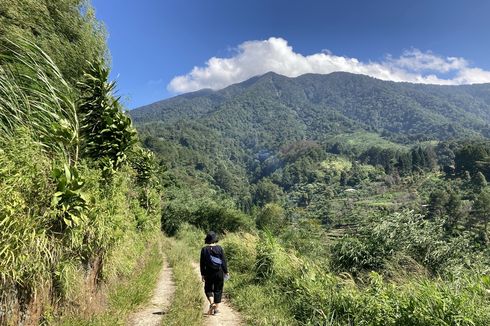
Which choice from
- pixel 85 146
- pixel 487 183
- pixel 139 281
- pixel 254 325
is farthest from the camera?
pixel 487 183

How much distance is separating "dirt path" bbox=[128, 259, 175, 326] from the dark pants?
102 cm

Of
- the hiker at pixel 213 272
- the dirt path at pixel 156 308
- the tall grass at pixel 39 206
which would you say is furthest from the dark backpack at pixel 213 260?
the tall grass at pixel 39 206

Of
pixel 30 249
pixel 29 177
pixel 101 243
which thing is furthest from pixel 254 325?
pixel 29 177

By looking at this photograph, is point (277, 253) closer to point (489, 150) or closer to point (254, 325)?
point (254, 325)

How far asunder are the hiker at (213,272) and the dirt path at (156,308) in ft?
3.27

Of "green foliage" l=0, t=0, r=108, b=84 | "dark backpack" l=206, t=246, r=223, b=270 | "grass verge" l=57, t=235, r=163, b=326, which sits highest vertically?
"green foliage" l=0, t=0, r=108, b=84

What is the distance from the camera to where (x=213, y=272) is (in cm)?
682

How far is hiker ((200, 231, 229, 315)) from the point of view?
6.78 metres

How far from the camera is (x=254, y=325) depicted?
239 inches

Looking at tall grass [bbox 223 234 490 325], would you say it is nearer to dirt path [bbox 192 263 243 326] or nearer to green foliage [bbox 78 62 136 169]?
dirt path [bbox 192 263 243 326]

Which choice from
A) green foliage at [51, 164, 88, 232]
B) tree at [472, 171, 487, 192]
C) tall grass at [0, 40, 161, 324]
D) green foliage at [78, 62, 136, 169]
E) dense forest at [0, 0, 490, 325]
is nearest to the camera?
tall grass at [0, 40, 161, 324]

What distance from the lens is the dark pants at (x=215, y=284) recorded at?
22.2 ft

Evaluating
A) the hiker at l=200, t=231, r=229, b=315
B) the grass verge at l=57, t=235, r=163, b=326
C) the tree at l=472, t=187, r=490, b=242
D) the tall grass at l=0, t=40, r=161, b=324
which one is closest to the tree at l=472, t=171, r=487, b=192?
the tree at l=472, t=187, r=490, b=242

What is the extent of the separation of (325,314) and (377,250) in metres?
2.66
